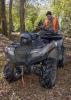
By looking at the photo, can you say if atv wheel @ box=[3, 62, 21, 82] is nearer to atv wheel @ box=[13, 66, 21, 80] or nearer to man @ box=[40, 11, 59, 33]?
atv wheel @ box=[13, 66, 21, 80]

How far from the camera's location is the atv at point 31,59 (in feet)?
27.1

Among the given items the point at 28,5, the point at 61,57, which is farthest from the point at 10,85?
the point at 28,5

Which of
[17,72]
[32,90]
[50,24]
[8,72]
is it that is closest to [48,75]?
[32,90]

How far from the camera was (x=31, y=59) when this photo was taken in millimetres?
8219

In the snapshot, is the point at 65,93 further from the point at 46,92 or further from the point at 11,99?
the point at 11,99

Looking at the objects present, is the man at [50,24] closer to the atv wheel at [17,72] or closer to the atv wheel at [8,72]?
the atv wheel at [17,72]

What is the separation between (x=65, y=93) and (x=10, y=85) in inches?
57.3

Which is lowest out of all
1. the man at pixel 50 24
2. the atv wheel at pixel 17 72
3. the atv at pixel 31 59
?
the atv wheel at pixel 17 72

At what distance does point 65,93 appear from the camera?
8.66m

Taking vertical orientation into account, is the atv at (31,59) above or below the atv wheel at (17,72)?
above

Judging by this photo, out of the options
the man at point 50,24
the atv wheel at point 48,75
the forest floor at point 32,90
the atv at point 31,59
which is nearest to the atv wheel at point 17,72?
the atv at point 31,59

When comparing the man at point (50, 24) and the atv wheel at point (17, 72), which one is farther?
the man at point (50, 24)

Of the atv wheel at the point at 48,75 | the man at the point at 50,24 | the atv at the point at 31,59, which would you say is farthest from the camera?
the man at the point at 50,24

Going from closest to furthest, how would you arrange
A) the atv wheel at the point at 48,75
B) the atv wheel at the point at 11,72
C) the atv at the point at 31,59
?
the atv at the point at 31,59
the atv wheel at the point at 48,75
the atv wheel at the point at 11,72
